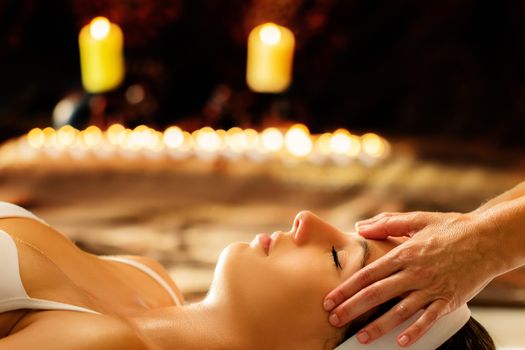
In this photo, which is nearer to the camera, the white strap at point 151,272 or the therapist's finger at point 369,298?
the therapist's finger at point 369,298

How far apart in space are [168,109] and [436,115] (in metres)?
2.28

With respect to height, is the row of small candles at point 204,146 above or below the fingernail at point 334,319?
above

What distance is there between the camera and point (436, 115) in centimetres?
577

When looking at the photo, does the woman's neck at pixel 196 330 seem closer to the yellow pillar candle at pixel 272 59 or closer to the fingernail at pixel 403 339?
the fingernail at pixel 403 339

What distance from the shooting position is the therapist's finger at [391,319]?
125 centimetres

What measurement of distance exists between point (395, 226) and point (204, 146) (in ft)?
6.46

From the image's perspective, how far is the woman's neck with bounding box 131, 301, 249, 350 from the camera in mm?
1263

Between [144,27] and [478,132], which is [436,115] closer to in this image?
[478,132]

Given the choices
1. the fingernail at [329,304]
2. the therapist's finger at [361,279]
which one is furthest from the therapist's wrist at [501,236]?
the fingernail at [329,304]

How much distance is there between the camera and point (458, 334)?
134 cm

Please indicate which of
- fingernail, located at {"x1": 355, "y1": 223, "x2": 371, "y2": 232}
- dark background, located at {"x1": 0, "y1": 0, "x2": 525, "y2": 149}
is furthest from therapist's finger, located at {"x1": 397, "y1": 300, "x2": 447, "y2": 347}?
dark background, located at {"x1": 0, "y1": 0, "x2": 525, "y2": 149}

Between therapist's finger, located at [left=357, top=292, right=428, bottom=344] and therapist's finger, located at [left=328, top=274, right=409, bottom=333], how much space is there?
21 mm

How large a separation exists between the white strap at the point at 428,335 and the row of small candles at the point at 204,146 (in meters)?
1.94

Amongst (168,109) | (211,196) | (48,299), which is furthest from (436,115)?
(48,299)
